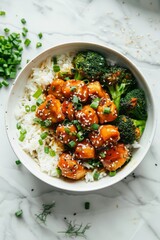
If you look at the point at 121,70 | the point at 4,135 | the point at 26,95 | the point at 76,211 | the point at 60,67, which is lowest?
the point at 76,211

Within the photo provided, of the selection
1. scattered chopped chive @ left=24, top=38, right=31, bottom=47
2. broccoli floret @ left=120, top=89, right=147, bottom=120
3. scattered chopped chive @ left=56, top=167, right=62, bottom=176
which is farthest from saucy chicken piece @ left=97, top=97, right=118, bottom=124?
scattered chopped chive @ left=24, top=38, right=31, bottom=47

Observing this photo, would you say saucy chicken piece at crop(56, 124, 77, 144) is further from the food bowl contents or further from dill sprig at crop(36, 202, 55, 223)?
dill sprig at crop(36, 202, 55, 223)

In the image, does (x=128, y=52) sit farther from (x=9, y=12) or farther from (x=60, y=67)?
(x=9, y=12)

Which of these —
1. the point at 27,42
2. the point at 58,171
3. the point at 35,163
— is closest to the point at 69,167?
the point at 58,171

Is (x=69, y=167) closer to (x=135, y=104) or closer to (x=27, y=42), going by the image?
(x=135, y=104)

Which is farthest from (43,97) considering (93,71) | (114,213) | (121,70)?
(114,213)

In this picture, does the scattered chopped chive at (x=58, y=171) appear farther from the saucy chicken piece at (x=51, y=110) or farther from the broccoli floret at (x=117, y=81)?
the broccoli floret at (x=117, y=81)
